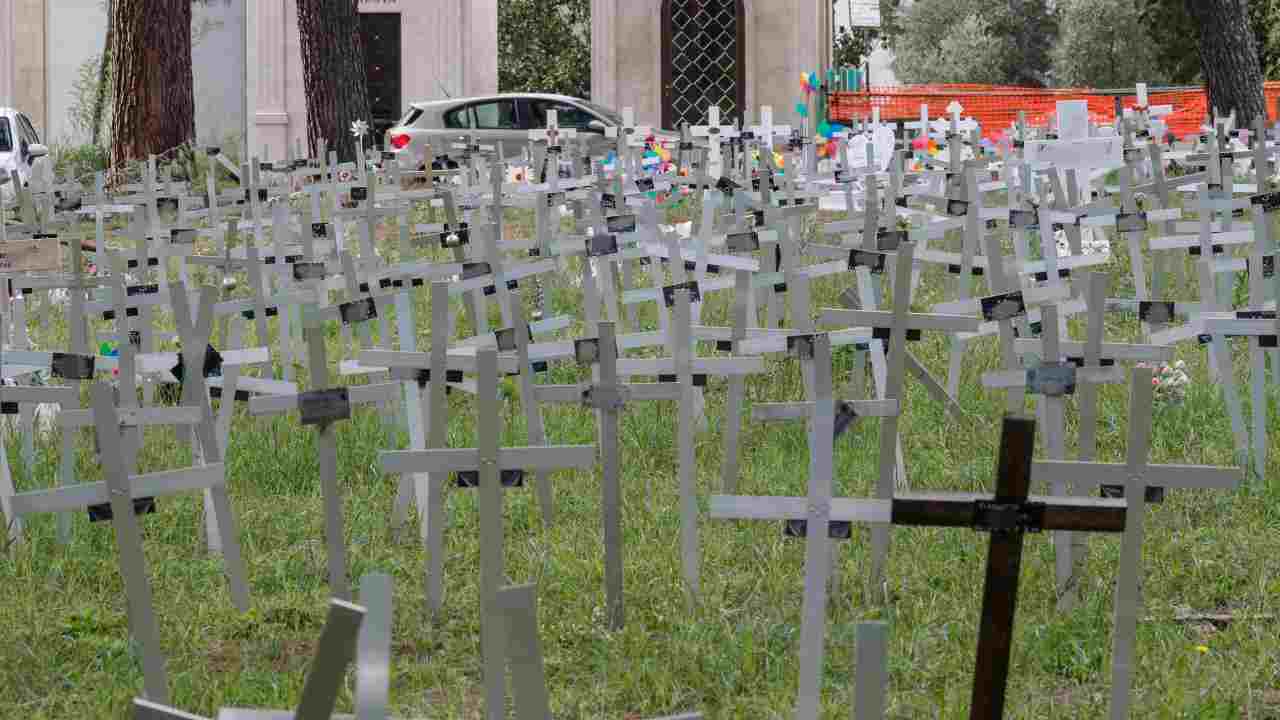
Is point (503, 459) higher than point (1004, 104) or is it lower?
lower

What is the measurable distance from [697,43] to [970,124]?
12.6m

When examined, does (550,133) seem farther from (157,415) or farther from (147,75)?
(157,415)

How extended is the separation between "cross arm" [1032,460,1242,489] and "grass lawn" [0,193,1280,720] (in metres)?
0.52

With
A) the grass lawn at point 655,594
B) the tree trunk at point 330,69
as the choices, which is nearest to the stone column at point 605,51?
the tree trunk at point 330,69

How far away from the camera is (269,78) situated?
30.8 metres

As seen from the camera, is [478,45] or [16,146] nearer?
[16,146]

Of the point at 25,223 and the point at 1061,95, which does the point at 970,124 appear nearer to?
the point at 25,223

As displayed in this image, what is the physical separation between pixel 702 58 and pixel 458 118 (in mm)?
A: 5503

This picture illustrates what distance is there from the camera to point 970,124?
1725cm

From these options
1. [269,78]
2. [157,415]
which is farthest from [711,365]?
[269,78]

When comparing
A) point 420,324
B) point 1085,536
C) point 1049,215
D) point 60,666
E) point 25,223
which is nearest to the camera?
point 60,666

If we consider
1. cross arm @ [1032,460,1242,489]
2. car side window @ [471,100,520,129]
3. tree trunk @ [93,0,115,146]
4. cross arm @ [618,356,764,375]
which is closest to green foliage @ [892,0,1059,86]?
tree trunk @ [93,0,115,146]

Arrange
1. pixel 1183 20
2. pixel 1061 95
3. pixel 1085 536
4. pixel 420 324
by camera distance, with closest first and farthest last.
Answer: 1. pixel 1085 536
2. pixel 420 324
3. pixel 1183 20
4. pixel 1061 95

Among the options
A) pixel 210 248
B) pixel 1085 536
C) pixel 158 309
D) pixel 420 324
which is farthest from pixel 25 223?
pixel 1085 536
